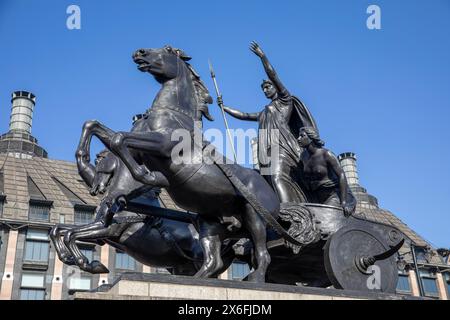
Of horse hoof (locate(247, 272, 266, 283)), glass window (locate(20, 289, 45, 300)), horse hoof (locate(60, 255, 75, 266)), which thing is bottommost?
horse hoof (locate(247, 272, 266, 283))

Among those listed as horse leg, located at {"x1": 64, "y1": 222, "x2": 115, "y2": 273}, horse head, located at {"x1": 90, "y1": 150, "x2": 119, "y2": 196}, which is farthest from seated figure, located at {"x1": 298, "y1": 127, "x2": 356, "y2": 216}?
horse leg, located at {"x1": 64, "y1": 222, "x2": 115, "y2": 273}

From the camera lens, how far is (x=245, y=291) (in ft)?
26.0

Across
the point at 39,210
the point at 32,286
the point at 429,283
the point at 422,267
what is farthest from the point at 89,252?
the point at 429,283

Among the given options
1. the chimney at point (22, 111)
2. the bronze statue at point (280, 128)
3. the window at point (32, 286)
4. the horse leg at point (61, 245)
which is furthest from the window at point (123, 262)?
the horse leg at point (61, 245)

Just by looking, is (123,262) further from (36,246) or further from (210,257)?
(210,257)

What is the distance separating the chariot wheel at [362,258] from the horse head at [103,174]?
374 cm

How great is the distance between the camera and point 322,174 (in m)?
10.9

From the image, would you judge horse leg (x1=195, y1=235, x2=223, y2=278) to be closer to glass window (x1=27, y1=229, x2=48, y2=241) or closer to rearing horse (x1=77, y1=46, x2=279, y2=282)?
rearing horse (x1=77, y1=46, x2=279, y2=282)

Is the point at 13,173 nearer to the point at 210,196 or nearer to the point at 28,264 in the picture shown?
the point at 28,264

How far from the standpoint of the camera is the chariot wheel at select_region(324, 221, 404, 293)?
956 centimetres

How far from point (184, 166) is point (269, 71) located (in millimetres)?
3976

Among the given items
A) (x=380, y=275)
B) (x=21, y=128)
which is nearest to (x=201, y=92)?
(x=380, y=275)

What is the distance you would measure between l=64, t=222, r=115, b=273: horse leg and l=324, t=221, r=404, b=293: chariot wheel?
11.5ft

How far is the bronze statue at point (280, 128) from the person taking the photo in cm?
1095
